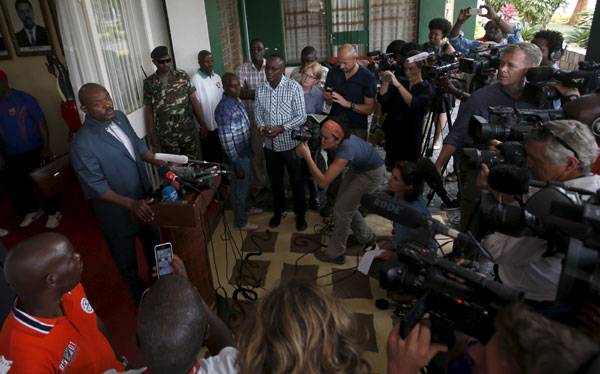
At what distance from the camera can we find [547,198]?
118 cm

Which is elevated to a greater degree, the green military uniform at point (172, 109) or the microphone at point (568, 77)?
the microphone at point (568, 77)

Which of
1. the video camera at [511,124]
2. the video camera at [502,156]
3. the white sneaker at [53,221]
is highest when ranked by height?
the video camera at [511,124]

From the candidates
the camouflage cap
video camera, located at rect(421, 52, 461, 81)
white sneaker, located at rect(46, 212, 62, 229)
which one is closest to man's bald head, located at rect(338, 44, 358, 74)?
video camera, located at rect(421, 52, 461, 81)

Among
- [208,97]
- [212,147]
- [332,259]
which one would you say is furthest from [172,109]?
[332,259]

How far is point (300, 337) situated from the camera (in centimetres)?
97

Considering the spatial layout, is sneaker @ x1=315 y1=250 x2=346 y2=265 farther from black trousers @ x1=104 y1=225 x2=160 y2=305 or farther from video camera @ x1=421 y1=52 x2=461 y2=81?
video camera @ x1=421 y1=52 x2=461 y2=81

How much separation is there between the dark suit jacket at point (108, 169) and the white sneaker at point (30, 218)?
2055 mm

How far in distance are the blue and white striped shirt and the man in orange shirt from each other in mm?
2150

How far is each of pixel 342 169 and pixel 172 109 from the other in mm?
1816

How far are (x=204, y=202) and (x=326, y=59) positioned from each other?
16.6 ft

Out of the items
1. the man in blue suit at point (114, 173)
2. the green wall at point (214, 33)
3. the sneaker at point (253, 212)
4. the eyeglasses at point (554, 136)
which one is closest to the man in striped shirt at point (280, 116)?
the sneaker at point (253, 212)

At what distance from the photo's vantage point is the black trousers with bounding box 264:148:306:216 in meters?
3.45

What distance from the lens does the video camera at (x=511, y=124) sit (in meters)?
2.04

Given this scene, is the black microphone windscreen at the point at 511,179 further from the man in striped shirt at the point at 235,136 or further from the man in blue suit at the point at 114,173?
the man in striped shirt at the point at 235,136
